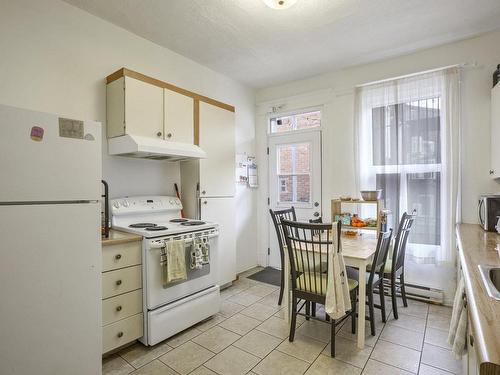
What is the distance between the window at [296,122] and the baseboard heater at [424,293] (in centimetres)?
234

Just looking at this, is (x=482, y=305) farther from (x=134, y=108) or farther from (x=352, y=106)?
(x=352, y=106)

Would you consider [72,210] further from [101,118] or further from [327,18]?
[327,18]

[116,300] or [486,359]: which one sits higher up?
[486,359]

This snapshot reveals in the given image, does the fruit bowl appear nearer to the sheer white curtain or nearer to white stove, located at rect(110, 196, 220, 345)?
the sheer white curtain

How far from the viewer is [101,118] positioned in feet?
8.34

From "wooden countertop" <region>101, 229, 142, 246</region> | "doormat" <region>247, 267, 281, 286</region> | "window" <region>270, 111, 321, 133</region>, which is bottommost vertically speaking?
"doormat" <region>247, 267, 281, 286</region>

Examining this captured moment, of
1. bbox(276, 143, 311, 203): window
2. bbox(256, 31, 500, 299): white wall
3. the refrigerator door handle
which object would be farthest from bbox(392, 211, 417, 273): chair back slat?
bbox(276, 143, 311, 203): window

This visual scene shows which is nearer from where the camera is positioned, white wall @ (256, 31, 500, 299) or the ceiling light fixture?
the ceiling light fixture

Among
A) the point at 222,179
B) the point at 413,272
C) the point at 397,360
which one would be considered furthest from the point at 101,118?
the point at 413,272

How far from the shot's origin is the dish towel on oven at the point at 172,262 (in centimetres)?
219

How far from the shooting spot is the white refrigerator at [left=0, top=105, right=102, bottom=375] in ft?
4.62

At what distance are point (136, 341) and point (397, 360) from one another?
207cm

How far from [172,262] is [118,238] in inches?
18.1

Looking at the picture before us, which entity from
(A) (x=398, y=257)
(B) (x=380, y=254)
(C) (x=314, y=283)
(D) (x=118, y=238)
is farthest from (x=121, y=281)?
(A) (x=398, y=257)
